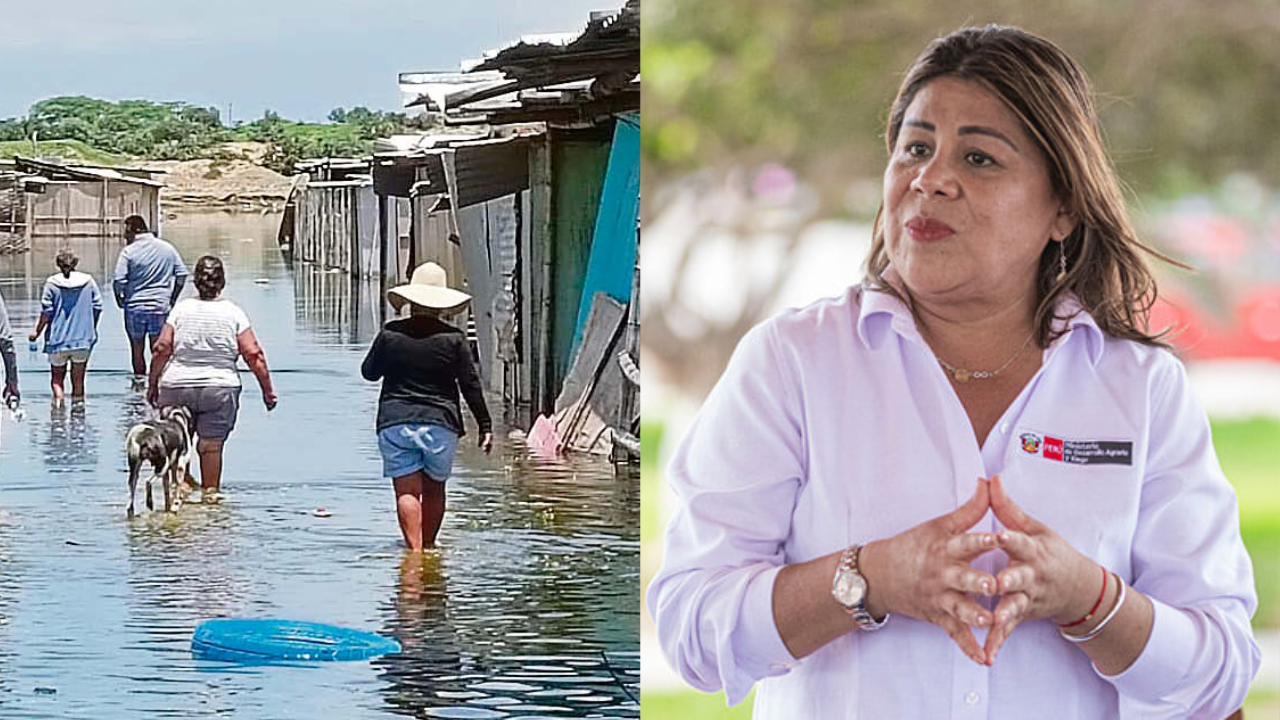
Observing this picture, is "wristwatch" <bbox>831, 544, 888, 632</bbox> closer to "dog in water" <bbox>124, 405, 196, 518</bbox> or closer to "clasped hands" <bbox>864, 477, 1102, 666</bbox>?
"clasped hands" <bbox>864, 477, 1102, 666</bbox>

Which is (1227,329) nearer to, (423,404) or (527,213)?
(527,213)

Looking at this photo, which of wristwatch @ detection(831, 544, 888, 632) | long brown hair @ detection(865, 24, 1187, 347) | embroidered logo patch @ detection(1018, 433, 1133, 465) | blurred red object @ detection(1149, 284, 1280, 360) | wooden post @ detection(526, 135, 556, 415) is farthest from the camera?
blurred red object @ detection(1149, 284, 1280, 360)

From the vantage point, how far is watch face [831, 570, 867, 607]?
2.10 m

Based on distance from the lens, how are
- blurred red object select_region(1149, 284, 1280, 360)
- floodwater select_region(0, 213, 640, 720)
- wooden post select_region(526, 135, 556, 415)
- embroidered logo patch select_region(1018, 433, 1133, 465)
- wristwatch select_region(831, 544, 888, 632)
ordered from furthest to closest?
blurred red object select_region(1149, 284, 1280, 360), wooden post select_region(526, 135, 556, 415), floodwater select_region(0, 213, 640, 720), embroidered logo patch select_region(1018, 433, 1133, 465), wristwatch select_region(831, 544, 888, 632)

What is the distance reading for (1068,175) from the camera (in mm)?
2414

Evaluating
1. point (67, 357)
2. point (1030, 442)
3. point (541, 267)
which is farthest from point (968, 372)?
point (67, 357)

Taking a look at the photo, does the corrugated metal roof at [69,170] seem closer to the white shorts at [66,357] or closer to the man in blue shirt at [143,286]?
the man in blue shirt at [143,286]

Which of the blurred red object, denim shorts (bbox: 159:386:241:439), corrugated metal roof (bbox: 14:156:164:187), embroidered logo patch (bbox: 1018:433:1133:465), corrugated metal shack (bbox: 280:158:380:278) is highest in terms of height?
corrugated metal roof (bbox: 14:156:164:187)

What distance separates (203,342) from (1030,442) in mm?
1430

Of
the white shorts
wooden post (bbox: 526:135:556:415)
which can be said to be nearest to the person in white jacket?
the white shorts

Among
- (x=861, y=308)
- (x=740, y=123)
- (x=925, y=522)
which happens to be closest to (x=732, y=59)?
(x=740, y=123)

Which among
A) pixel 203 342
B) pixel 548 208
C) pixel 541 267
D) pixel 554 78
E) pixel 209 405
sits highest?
pixel 554 78

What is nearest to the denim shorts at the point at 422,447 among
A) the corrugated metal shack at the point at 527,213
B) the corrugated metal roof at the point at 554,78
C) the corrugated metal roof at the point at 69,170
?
the corrugated metal shack at the point at 527,213

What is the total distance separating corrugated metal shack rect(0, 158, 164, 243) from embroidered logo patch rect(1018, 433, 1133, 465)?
61.0 inches
